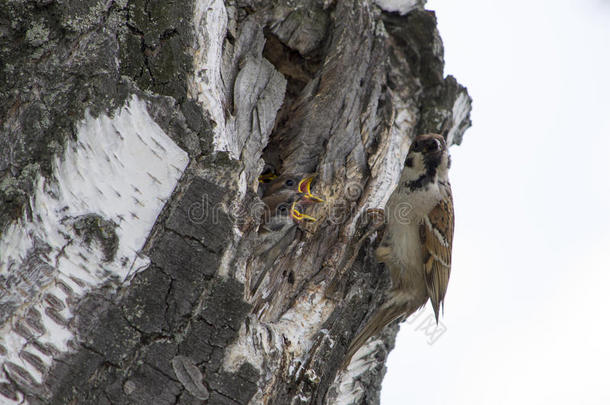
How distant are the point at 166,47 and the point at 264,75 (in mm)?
920

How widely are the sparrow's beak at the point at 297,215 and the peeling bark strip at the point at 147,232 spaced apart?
0.07 m

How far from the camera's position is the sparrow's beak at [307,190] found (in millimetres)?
3475

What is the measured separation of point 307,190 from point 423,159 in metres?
0.80

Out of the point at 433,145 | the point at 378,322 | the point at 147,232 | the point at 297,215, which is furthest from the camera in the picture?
the point at 433,145

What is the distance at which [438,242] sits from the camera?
13.2 ft

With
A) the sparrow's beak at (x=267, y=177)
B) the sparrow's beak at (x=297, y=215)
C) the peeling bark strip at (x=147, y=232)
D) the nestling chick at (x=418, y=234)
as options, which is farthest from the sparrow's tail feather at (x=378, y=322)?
the sparrow's beak at (x=267, y=177)

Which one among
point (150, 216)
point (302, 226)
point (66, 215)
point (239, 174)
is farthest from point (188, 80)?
point (302, 226)

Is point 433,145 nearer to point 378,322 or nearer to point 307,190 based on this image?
point 307,190

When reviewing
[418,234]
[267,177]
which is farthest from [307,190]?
[418,234]

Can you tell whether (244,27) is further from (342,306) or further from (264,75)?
(342,306)

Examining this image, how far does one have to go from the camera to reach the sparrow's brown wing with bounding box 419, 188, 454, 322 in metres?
3.98

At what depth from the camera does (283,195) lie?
3.69 metres

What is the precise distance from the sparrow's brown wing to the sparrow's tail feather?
274 millimetres

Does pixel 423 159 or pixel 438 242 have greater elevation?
pixel 423 159
